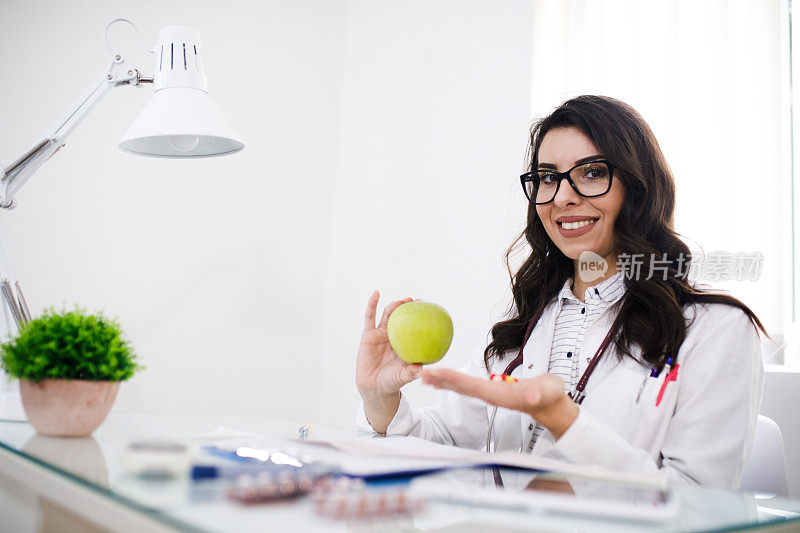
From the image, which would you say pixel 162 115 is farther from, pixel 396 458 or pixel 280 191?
pixel 280 191

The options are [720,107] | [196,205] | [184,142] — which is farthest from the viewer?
[196,205]

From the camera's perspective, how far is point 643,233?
1522 mm

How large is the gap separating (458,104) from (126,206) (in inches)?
59.1

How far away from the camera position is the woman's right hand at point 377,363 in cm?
138

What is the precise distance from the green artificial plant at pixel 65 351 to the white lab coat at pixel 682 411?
659 millimetres

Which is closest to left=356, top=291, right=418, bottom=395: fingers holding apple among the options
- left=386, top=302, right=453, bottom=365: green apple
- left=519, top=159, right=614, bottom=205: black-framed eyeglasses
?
left=386, top=302, right=453, bottom=365: green apple

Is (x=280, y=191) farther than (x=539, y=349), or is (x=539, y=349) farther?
(x=280, y=191)

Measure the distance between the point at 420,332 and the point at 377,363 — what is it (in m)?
0.24

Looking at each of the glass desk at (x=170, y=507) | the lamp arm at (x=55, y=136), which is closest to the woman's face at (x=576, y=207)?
the glass desk at (x=170, y=507)

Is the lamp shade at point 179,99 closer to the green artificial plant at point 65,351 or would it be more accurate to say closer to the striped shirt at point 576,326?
the green artificial plant at point 65,351

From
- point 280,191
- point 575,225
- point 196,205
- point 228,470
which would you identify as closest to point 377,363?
point 575,225

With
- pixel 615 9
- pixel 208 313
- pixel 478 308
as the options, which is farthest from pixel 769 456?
pixel 208 313

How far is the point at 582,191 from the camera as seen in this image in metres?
1.48

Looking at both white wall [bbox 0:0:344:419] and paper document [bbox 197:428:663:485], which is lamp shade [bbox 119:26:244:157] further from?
white wall [bbox 0:0:344:419]
